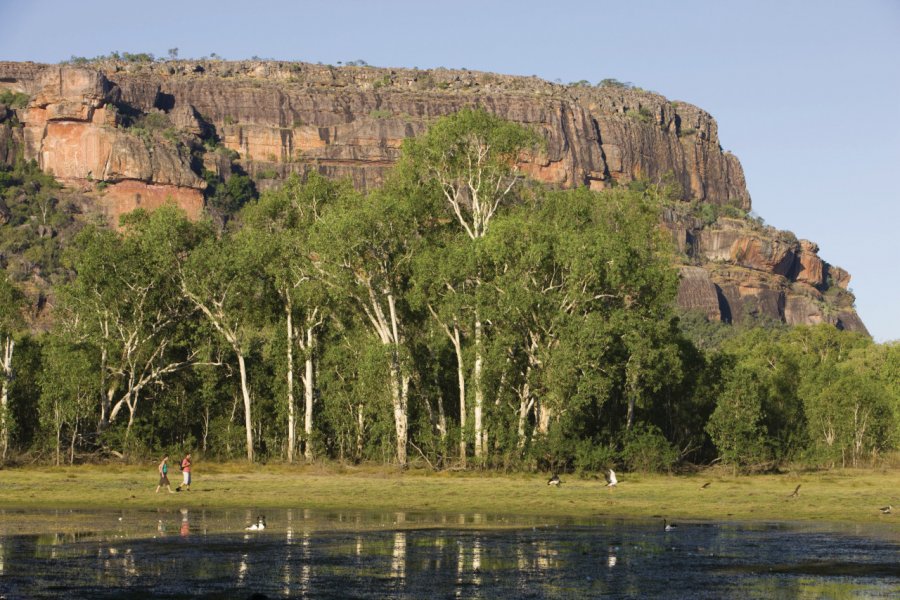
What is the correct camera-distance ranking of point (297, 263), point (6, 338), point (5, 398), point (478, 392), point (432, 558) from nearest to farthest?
point (432, 558) < point (478, 392) < point (5, 398) < point (297, 263) < point (6, 338)

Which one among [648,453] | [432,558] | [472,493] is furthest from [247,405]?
[432,558]

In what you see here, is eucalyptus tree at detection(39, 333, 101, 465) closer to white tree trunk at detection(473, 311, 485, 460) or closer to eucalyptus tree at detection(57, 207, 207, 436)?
eucalyptus tree at detection(57, 207, 207, 436)

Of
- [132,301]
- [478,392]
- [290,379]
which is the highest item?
[132,301]

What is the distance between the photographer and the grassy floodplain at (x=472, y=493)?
44.5 metres

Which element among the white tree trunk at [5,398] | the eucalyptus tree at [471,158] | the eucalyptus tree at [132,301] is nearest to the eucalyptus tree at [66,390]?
the eucalyptus tree at [132,301]

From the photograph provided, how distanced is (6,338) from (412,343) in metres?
21.0

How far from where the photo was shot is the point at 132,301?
67.2 meters

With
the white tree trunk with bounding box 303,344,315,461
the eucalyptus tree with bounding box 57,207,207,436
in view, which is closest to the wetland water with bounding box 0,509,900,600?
the white tree trunk with bounding box 303,344,315,461

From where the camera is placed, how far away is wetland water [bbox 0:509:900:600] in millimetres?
26172

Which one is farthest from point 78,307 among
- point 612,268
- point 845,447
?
point 845,447

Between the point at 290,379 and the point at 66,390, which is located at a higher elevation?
the point at 290,379

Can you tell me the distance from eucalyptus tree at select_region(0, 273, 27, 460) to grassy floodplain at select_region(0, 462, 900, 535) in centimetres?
289

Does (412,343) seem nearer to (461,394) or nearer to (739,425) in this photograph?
(461,394)

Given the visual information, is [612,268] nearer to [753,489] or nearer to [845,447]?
[753,489]
